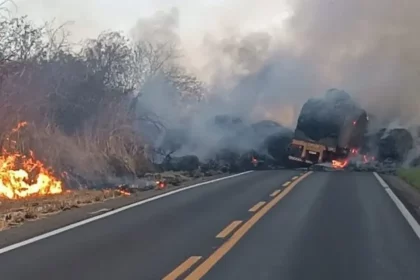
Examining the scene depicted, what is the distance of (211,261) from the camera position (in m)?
8.97

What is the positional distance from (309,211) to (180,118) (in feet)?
72.3

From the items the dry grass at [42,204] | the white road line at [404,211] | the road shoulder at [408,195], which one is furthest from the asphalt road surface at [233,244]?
the dry grass at [42,204]

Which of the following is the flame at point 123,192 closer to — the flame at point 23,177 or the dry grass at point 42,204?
the dry grass at point 42,204

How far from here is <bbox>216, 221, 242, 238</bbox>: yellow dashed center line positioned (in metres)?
11.1

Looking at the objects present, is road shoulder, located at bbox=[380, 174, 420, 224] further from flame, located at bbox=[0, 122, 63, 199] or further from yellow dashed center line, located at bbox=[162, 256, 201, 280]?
flame, located at bbox=[0, 122, 63, 199]

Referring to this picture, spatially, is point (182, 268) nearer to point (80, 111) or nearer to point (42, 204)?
point (42, 204)

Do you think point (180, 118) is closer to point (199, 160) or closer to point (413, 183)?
point (199, 160)

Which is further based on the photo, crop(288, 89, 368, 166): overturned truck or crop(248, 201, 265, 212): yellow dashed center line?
crop(288, 89, 368, 166): overturned truck

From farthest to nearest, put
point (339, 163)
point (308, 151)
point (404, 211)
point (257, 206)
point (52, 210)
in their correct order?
point (339, 163) < point (308, 151) < point (257, 206) < point (404, 211) < point (52, 210)

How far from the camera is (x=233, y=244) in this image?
10.2 meters

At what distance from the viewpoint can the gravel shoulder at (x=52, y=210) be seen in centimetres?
1148

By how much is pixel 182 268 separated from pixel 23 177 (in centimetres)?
1046

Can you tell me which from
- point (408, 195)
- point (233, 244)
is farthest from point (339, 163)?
point (233, 244)

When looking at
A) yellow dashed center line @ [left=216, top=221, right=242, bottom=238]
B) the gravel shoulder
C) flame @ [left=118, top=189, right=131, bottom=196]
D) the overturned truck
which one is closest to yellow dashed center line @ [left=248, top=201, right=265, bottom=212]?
yellow dashed center line @ [left=216, top=221, right=242, bottom=238]
